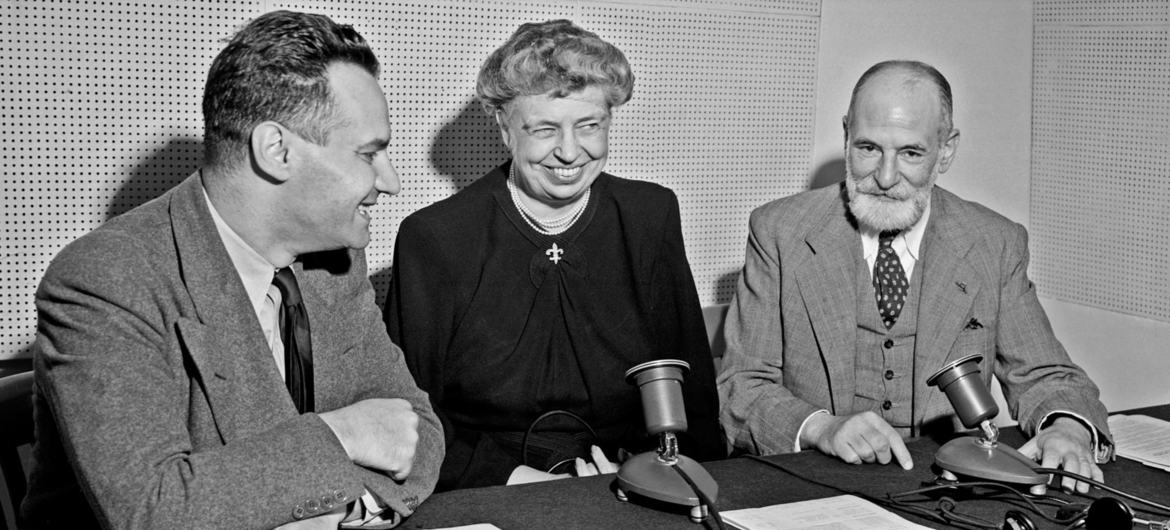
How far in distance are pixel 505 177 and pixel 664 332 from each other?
66 centimetres

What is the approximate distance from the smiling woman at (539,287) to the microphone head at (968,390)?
42.0 inches

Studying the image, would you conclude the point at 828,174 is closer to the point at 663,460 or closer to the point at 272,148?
the point at 663,460

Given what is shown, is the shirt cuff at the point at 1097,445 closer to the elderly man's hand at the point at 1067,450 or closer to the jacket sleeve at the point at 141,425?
the elderly man's hand at the point at 1067,450

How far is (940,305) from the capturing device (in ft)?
9.85

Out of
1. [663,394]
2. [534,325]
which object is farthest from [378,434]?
[534,325]

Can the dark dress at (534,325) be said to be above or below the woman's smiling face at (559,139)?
below

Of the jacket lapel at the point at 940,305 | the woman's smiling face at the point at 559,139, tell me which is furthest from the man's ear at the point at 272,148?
the jacket lapel at the point at 940,305

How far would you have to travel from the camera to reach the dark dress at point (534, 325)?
3.01 meters

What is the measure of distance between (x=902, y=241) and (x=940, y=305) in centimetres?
Answer: 23

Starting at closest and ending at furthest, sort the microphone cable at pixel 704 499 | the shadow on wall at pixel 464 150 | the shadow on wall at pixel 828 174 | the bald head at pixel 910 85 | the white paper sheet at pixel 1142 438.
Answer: the microphone cable at pixel 704 499 < the white paper sheet at pixel 1142 438 < the bald head at pixel 910 85 < the shadow on wall at pixel 464 150 < the shadow on wall at pixel 828 174

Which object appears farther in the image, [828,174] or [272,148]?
[828,174]

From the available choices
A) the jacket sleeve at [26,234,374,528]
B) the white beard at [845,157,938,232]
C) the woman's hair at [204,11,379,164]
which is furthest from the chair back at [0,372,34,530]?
the white beard at [845,157,938,232]

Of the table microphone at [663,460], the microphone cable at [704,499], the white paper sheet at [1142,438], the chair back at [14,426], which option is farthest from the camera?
the white paper sheet at [1142,438]

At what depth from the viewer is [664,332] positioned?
325cm
